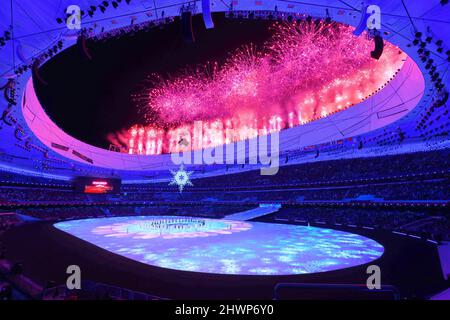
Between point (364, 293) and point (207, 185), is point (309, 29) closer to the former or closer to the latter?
point (364, 293)

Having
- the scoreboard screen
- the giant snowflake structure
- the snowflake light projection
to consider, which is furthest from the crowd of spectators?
the scoreboard screen

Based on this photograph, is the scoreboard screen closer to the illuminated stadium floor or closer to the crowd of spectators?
the illuminated stadium floor

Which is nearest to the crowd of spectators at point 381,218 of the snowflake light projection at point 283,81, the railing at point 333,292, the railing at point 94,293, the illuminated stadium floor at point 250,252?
the illuminated stadium floor at point 250,252

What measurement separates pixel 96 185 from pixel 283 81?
28.4m

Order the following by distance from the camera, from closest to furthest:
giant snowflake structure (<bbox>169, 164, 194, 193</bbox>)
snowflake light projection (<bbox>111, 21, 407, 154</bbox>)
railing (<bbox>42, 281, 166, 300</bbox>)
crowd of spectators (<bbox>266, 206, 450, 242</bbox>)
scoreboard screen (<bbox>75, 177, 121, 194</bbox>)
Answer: railing (<bbox>42, 281, 166, 300</bbox>) → crowd of spectators (<bbox>266, 206, 450, 242</bbox>) → snowflake light projection (<bbox>111, 21, 407, 154</bbox>) → scoreboard screen (<bbox>75, 177, 121, 194</bbox>) → giant snowflake structure (<bbox>169, 164, 194, 193</bbox>)

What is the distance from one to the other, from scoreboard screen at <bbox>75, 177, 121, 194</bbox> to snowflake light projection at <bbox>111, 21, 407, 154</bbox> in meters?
12.5

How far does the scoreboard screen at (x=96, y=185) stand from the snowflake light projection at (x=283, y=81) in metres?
12.5

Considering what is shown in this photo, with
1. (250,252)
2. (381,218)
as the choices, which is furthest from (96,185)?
(381,218)

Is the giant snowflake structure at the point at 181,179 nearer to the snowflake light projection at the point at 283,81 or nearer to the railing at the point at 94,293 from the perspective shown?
the snowflake light projection at the point at 283,81

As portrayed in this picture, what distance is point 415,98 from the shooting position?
1934cm

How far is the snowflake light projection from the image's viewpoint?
22109 millimetres

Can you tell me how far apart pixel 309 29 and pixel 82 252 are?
2067cm
